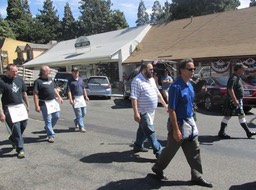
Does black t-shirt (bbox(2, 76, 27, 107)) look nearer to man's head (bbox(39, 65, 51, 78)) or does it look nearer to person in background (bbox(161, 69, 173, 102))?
man's head (bbox(39, 65, 51, 78))

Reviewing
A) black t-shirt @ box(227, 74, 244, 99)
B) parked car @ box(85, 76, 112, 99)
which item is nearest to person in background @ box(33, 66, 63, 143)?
black t-shirt @ box(227, 74, 244, 99)

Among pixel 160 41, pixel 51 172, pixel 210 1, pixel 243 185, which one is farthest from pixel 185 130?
pixel 210 1

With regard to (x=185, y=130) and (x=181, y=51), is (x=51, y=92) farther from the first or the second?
(x=181, y=51)

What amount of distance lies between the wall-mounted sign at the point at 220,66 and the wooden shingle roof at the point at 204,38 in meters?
0.72

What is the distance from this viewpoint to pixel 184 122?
14.9 ft

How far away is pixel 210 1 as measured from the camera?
43094mm

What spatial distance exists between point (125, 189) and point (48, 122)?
11.4 feet

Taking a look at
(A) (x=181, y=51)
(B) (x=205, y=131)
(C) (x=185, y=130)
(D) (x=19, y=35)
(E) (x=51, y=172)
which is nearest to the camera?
(C) (x=185, y=130)

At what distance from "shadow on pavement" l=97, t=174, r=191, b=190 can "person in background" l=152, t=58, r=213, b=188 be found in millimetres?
319

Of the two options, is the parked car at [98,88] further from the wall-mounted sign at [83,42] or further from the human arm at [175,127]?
the human arm at [175,127]

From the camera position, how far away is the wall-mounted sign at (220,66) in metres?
20.4

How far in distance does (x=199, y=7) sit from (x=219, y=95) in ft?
112

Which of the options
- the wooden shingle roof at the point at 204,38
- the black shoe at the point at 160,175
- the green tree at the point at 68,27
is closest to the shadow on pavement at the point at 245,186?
the black shoe at the point at 160,175

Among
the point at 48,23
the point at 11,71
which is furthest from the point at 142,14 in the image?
the point at 11,71
